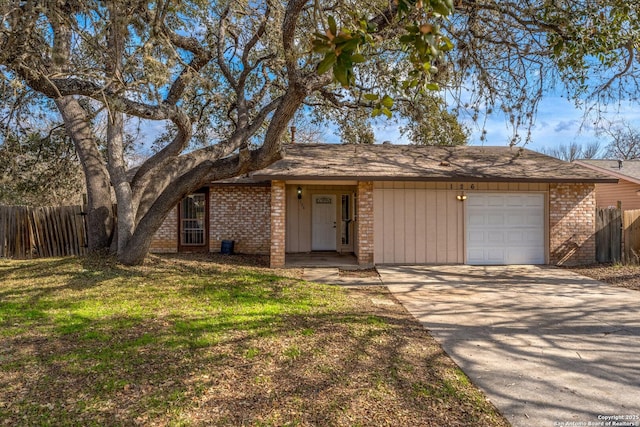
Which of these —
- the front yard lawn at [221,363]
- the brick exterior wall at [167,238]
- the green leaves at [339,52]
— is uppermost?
the green leaves at [339,52]

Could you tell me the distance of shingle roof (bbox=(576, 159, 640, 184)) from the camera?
54.6 ft

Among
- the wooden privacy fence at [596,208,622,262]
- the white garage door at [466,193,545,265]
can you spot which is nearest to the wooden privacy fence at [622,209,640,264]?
the wooden privacy fence at [596,208,622,262]

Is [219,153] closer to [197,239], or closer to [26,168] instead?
[197,239]

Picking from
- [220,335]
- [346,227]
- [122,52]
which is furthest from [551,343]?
[346,227]

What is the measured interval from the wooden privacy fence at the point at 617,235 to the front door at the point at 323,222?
7.67 metres

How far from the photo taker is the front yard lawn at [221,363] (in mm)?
2713

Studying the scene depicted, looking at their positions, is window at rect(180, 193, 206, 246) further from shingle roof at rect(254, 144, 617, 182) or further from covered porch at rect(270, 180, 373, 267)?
shingle roof at rect(254, 144, 617, 182)

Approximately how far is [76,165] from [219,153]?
7627 mm

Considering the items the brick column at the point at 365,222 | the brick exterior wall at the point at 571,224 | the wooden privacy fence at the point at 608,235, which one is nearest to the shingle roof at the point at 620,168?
the wooden privacy fence at the point at 608,235

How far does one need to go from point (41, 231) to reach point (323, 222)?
8.73 m

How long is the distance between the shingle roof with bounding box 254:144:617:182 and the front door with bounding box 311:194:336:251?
1.75 metres

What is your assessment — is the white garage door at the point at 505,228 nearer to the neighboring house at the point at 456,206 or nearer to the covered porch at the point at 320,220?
the neighboring house at the point at 456,206

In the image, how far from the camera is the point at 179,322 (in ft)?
15.4

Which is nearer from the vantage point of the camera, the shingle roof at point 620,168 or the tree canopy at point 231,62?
the tree canopy at point 231,62
